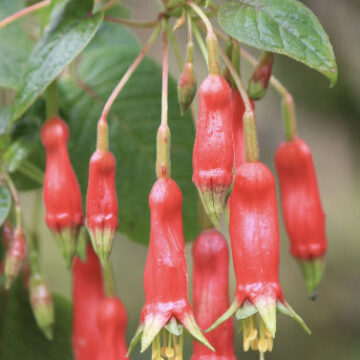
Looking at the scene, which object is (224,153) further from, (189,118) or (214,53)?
(189,118)

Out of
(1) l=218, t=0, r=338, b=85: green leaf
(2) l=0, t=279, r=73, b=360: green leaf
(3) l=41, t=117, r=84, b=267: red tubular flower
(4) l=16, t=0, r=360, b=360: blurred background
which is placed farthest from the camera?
(4) l=16, t=0, r=360, b=360: blurred background

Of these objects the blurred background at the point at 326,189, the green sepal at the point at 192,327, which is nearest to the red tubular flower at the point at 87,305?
the green sepal at the point at 192,327

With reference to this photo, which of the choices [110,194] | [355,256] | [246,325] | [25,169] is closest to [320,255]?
[246,325]

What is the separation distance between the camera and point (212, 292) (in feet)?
2.46

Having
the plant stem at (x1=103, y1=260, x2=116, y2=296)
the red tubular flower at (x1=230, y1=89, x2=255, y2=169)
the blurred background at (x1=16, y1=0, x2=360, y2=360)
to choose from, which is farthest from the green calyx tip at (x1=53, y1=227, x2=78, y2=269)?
the blurred background at (x1=16, y1=0, x2=360, y2=360)

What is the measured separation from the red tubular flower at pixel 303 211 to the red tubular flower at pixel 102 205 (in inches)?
9.1

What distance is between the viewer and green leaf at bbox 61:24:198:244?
36.6 inches

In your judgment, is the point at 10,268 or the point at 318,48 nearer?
the point at 318,48

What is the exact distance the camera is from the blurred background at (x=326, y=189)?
2.10 meters

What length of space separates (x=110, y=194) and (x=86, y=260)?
9.4 inches

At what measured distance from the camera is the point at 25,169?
38.1 inches

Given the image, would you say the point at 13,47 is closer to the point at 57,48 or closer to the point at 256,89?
the point at 57,48

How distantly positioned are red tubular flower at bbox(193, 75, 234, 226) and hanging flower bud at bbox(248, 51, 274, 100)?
72 mm

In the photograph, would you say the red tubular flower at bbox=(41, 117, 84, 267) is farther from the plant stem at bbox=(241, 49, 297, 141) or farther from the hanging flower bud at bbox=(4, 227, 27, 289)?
the plant stem at bbox=(241, 49, 297, 141)
